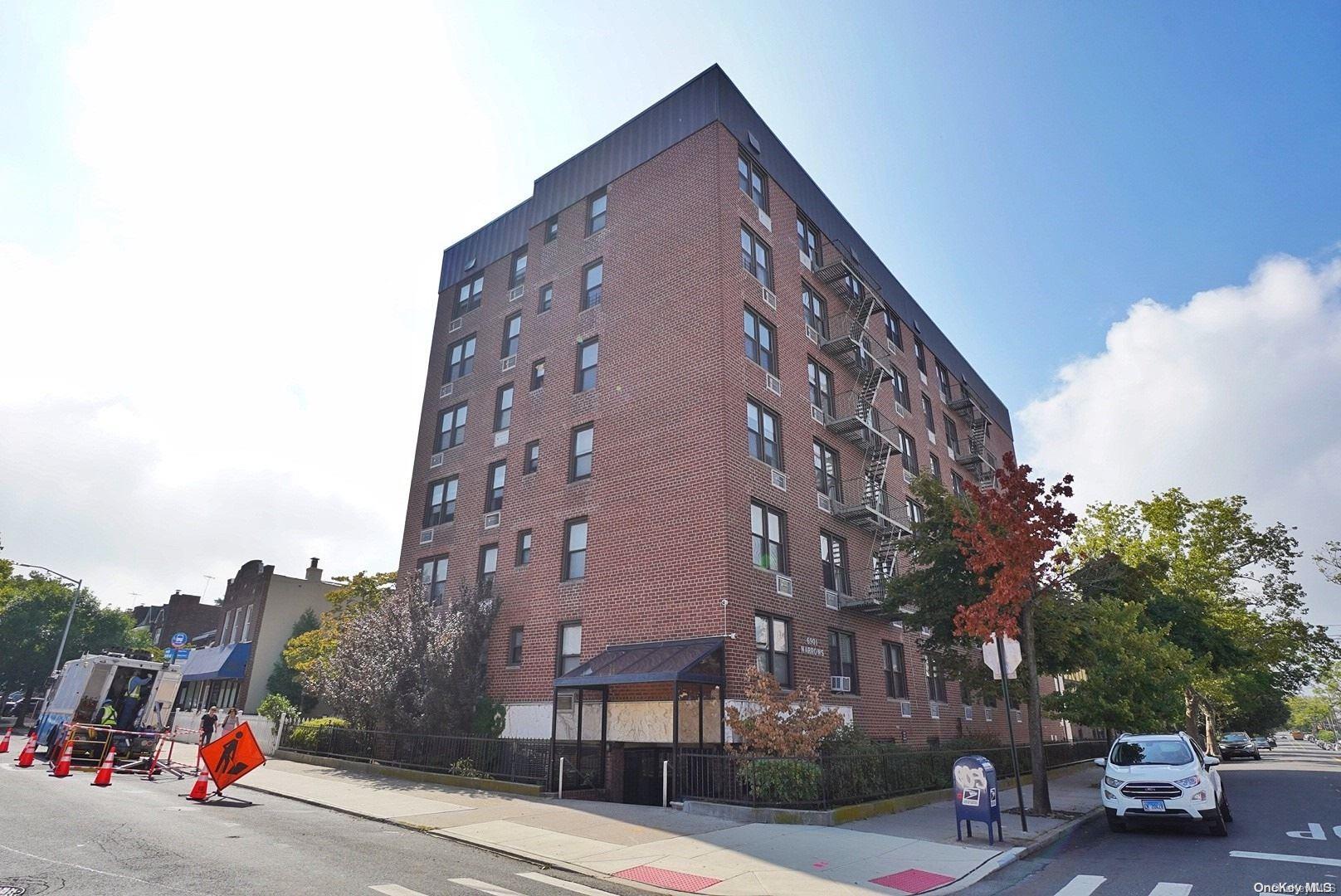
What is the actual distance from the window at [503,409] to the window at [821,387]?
11.1 m

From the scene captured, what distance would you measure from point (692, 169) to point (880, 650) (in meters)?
17.6

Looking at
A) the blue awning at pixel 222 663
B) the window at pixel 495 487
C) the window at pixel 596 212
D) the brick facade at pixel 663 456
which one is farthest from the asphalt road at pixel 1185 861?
the blue awning at pixel 222 663

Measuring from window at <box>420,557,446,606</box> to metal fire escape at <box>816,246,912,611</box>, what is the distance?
47.3 feet

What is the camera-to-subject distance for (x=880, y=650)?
2503cm

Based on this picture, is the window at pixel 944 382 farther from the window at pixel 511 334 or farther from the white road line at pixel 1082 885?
the white road line at pixel 1082 885

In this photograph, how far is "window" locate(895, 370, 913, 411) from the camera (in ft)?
108

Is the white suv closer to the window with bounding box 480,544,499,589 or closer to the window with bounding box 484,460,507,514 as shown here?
the window with bounding box 480,544,499,589

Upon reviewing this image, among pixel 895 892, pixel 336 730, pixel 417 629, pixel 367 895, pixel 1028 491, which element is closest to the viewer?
pixel 367 895

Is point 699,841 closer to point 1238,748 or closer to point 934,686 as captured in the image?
point 934,686

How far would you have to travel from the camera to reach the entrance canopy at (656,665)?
16500mm

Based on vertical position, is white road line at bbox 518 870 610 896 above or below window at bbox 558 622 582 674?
below

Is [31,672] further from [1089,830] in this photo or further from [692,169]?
[1089,830]

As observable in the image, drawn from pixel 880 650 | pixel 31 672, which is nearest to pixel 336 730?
pixel 880 650

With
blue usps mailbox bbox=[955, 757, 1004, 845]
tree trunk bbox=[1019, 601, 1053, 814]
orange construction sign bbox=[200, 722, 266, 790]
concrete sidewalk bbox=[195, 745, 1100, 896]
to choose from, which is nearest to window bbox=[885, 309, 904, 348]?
tree trunk bbox=[1019, 601, 1053, 814]
